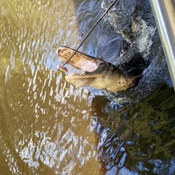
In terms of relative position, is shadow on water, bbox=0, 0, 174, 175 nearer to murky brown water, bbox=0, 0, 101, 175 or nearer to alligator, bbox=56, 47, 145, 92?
murky brown water, bbox=0, 0, 101, 175

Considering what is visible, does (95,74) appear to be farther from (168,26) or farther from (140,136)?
(168,26)

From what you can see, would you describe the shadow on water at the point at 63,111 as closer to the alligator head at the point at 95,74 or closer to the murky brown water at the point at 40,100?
the murky brown water at the point at 40,100

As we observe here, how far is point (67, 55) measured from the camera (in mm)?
1324

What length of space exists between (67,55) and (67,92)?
76 centimetres

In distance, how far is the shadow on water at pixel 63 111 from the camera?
5.26 ft

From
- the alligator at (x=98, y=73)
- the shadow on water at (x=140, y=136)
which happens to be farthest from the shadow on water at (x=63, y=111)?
the alligator at (x=98, y=73)

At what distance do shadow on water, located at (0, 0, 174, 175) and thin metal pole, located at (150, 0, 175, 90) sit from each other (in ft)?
2.94

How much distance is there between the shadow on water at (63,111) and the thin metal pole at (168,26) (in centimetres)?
90

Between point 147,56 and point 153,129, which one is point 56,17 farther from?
point 153,129

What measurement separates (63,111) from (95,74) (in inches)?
27.8

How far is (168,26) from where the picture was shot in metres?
0.68

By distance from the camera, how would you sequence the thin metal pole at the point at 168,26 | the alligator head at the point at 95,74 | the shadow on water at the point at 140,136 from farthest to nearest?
1. the shadow on water at the point at 140,136
2. the alligator head at the point at 95,74
3. the thin metal pole at the point at 168,26

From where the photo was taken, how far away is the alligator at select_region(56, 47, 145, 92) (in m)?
1.32

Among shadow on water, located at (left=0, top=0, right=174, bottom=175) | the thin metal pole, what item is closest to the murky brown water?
shadow on water, located at (left=0, top=0, right=174, bottom=175)
